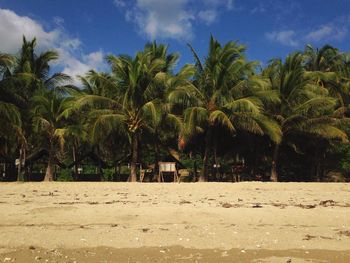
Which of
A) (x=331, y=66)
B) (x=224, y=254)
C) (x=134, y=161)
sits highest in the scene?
(x=331, y=66)

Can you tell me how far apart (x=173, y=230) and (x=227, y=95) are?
15.1 metres

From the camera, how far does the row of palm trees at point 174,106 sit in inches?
917

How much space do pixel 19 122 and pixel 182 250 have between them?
17.0 m

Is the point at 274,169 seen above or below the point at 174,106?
below

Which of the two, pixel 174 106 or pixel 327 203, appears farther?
pixel 174 106

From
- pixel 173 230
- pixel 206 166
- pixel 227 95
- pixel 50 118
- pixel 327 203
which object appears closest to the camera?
pixel 173 230

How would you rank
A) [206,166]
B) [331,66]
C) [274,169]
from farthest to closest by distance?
[331,66] < [274,169] < [206,166]

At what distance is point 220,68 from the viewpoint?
23109mm

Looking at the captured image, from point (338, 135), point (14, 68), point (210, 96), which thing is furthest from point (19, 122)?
point (338, 135)

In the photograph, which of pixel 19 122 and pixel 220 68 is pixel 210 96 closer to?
pixel 220 68

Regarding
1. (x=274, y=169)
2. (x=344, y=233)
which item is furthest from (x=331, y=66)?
(x=344, y=233)

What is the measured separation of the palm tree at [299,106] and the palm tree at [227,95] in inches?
64.7

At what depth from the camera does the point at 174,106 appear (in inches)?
957

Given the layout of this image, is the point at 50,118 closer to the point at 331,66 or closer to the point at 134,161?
the point at 134,161
